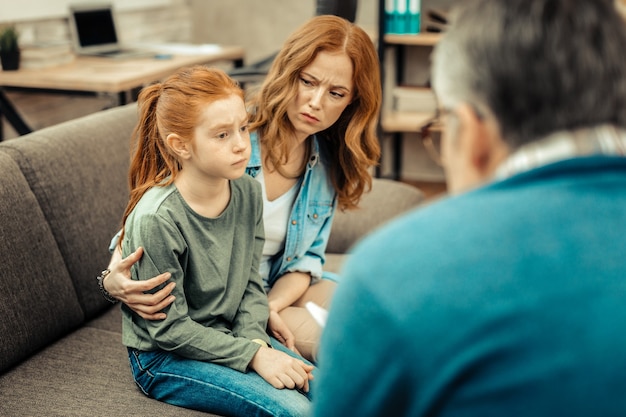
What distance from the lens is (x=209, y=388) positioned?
4.57ft

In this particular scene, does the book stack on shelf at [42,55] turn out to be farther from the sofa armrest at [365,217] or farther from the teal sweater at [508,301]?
the teal sweater at [508,301]

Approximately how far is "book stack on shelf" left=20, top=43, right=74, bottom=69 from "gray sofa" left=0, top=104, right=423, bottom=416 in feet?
3.96

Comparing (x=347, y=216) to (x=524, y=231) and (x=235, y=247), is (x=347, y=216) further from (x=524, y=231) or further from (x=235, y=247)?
(x=524, y=231)

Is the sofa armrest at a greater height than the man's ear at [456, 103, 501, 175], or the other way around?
the man's ear at [456, 103, 501, 175]

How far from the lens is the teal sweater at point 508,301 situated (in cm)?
60

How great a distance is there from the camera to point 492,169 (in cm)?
70

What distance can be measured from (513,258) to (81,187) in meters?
1.40

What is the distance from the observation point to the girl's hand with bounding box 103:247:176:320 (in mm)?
1346

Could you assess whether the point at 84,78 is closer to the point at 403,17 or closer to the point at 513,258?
the point at 403,17

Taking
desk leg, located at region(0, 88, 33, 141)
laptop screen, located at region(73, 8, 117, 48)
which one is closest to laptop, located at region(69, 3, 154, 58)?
laptop screen, located at region(73, 8, 117, 48)

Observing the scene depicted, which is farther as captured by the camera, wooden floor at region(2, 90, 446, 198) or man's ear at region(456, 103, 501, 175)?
wooden floor at region(2, 90, 446, 198)

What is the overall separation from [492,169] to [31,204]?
4.08 feet

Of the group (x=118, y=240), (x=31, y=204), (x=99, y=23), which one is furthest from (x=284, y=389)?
(x=99, y=23)

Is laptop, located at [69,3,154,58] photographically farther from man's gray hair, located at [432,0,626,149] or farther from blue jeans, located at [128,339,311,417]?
man's gray hair, located at [432,0,626,149]
